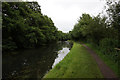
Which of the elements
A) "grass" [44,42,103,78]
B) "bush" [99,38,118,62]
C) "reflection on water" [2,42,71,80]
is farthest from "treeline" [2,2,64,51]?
"bush" [99,38,118,62]

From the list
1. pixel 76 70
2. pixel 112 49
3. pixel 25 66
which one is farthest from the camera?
pixel 25 66

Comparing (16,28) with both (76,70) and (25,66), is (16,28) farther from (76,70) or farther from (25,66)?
(76,70)

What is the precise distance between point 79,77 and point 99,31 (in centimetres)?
1215

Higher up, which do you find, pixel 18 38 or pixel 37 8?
pixel 37 8

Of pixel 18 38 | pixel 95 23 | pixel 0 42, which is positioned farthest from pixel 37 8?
pixel 95 23

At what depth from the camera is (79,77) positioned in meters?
5.74

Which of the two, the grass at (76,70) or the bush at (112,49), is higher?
the bush at (112,49)

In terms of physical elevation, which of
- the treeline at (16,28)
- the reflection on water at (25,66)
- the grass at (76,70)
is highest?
the treeline at (16,28)

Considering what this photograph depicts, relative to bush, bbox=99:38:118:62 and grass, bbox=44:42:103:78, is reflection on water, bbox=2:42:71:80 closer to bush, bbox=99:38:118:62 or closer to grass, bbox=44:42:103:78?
grass, bbox=44:42:103:78

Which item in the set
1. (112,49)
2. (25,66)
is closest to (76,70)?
(112,49)

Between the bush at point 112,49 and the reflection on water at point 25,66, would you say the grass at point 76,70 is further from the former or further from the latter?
the bush at point 112,49

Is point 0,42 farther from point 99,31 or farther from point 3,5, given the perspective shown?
point 99,31

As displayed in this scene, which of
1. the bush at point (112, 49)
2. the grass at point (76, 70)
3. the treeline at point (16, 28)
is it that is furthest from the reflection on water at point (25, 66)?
the bush at point (112, 49)

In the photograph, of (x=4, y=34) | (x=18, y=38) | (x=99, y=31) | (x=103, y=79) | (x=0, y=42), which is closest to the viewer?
(x=103, y=79)
